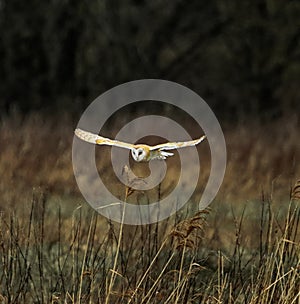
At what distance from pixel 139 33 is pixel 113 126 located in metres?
2.66

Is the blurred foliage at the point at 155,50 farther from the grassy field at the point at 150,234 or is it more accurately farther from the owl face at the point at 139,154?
the owl face at the point at 139,154

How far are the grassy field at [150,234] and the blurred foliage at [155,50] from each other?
1.26 meters

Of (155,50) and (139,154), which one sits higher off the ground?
(155,50)

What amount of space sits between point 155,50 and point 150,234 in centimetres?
872

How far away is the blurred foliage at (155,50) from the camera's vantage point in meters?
11.6

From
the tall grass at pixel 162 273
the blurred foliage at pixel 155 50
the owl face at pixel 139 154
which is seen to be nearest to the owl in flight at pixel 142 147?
the owl face at pixel 139 154

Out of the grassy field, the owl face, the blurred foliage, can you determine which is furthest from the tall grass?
the blurred foliage

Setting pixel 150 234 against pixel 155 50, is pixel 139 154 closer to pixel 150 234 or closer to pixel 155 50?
pixel 150 234

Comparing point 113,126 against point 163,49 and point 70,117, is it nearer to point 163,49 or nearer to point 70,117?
point 70,117

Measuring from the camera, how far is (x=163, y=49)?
1255cm

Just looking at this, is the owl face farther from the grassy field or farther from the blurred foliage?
the blurred foliage

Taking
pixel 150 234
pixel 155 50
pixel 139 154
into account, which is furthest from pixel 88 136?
pixel 155 50

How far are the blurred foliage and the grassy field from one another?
4.13 ft

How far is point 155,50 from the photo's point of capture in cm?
1270
